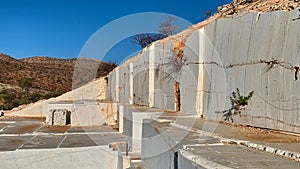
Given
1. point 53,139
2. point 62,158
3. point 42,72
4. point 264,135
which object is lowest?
point 62,158

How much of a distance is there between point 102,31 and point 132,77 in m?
2.99

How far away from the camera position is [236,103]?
4.64 meters

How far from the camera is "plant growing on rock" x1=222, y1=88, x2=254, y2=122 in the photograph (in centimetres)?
445

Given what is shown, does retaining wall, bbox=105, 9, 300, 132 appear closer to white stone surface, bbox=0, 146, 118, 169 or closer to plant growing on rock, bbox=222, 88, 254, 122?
plant growing on rock, bbox=222, 88, 254, 122

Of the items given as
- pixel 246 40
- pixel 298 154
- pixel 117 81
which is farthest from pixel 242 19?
pixel 117 81

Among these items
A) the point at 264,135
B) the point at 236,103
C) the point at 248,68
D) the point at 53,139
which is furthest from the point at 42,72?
the point at 264,135

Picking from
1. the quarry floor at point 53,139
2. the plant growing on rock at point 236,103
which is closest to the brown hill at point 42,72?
the quarry floor at point 53,139

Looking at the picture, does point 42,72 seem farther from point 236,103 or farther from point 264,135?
point 264,135

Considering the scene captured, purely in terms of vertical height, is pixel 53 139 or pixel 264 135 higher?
pixel 264 135

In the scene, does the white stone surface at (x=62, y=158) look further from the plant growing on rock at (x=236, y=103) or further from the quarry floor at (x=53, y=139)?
the plant growing on rock at (x=236, y=103)

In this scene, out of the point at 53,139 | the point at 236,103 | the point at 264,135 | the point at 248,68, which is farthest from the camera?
the point at 53,139

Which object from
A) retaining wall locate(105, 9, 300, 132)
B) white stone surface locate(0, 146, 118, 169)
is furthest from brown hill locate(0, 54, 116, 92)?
retaining wall locate(105, 9, 300, 132)

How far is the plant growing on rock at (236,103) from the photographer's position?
4.45 m

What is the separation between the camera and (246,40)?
4.53 meters
